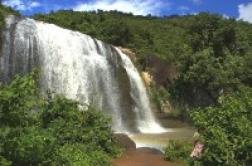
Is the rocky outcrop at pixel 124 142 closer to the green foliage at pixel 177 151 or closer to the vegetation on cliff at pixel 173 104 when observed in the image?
the vegetation on cliff at pixel 173 104

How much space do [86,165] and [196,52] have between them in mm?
28121

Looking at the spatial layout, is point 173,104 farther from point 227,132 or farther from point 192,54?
point 227,132

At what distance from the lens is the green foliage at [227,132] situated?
11.6 m

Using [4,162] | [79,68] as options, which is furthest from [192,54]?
[4,162]

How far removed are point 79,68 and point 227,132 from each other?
75.9 feet

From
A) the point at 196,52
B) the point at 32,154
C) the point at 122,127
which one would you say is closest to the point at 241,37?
the point at 196,52

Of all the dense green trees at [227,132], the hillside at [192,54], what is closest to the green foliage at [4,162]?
the dense green trees at [227,132]

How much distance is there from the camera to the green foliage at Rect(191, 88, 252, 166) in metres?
11.6

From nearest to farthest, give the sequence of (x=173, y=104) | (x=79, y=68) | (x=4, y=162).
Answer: (x=4, y=162), (x=79, y=68), (x=173, y=104)

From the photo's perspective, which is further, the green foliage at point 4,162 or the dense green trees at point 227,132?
the dense green trees at point 227,132

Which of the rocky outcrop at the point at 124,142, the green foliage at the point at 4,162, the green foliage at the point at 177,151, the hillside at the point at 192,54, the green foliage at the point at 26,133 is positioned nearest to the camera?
the green foliage at the point at 4,162

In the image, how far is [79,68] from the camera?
114ft

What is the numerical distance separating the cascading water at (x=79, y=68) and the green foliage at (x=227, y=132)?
20309 millimetres

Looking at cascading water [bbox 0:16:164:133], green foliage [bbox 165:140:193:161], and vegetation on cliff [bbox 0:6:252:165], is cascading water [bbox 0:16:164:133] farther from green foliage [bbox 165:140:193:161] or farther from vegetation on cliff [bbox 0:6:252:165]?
green foliage [bbox 165:140:193:161]
